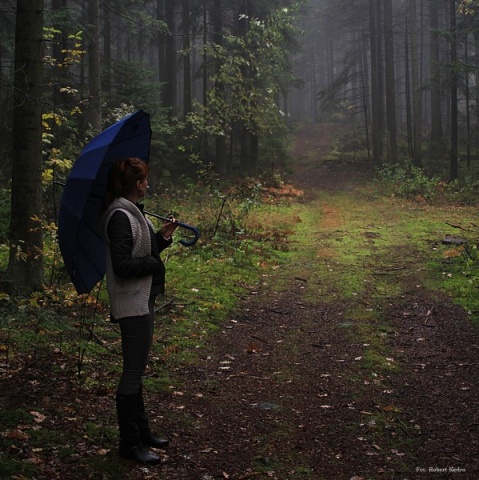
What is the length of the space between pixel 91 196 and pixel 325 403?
128 inches

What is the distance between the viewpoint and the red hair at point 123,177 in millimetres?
3740

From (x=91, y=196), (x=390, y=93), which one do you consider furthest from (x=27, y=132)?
(x=390, y=93)

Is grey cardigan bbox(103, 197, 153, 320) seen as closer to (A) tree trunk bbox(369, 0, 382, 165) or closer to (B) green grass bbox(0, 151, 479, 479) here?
(B) green grass bbox(0, 151, 479, 479)

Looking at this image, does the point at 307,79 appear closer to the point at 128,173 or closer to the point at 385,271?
the point at 385,271

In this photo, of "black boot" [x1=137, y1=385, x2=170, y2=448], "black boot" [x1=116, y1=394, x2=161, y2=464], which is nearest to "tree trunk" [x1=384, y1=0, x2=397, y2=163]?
"black boot" [x1=137, y1=385, x2=170, y2=448]

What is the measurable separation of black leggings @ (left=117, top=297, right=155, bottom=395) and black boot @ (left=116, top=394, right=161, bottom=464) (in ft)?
0.25

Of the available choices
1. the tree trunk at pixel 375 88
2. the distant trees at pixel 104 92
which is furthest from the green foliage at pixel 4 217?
the tree trunk at pixel 375 88

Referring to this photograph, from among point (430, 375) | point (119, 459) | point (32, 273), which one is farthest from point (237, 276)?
point (119, 459)

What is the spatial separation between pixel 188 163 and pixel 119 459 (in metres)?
20.3

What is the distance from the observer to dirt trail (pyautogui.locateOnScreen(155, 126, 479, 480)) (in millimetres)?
4168

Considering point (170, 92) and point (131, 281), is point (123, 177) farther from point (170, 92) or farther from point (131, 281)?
point (170, 92)

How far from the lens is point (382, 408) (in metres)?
5.24

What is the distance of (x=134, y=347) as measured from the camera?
3781mm

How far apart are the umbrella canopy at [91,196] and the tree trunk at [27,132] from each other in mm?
2756
